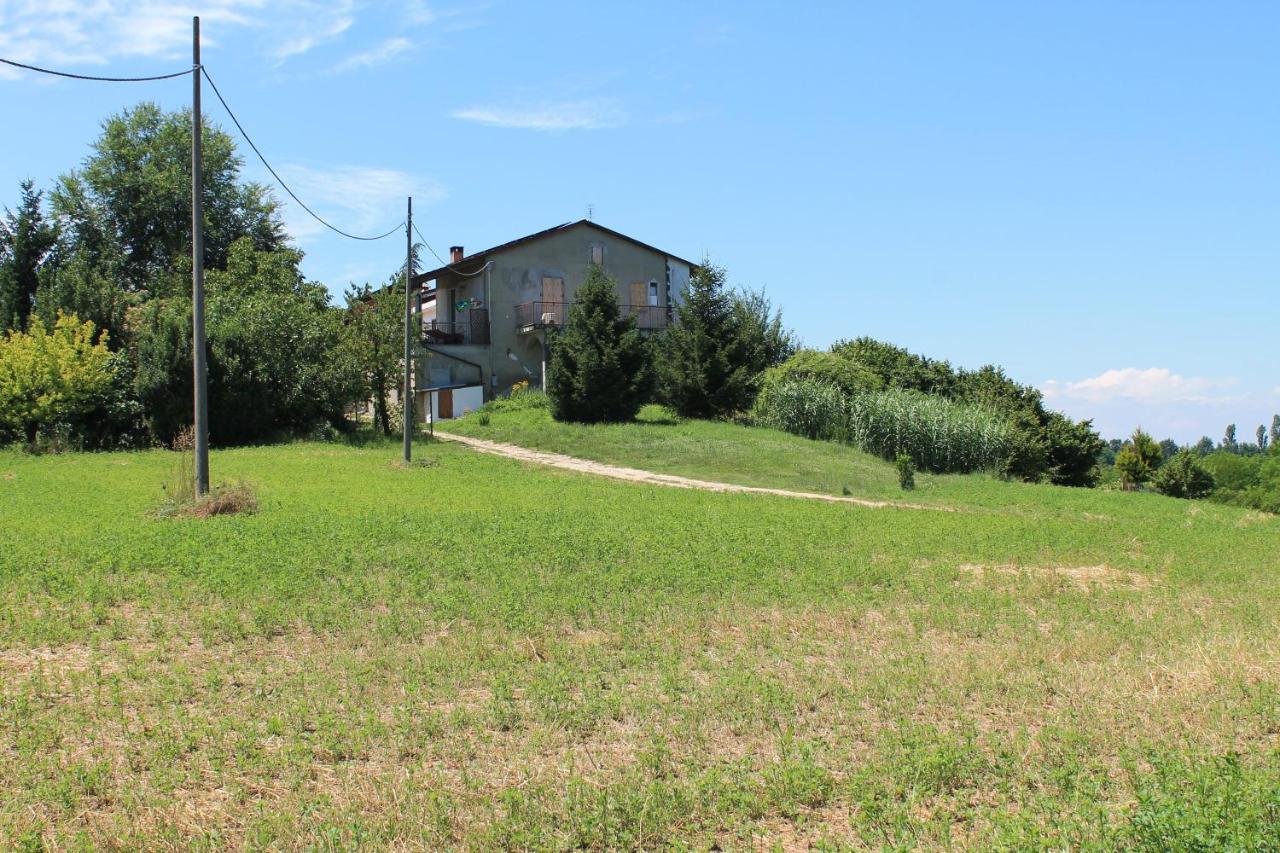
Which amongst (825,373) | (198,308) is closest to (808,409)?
(825,373)

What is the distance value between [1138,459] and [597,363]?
83.3ft

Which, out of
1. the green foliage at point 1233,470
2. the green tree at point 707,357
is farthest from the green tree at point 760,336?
the green foliage at point 1233,470

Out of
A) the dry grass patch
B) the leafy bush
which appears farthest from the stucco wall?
the dry grass patch

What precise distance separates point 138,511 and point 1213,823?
15.3 metres

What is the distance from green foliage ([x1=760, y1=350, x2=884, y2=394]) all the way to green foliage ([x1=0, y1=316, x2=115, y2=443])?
22.9 m

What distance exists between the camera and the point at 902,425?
3158cm

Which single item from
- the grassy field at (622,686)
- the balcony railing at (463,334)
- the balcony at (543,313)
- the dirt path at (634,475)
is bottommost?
the grassy field at (622,686)

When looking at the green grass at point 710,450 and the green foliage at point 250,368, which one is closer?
the green grass at point 710,450

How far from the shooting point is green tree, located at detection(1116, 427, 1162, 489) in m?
43.1

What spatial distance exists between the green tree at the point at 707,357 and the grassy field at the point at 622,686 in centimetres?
2340

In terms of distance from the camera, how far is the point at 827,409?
116 ft

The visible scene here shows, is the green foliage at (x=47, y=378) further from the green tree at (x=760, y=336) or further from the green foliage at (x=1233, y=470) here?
the green foliage at (x=1233, y=470)

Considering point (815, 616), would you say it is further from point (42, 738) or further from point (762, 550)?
point (42, 738)

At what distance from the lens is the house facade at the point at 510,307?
45.2 m
